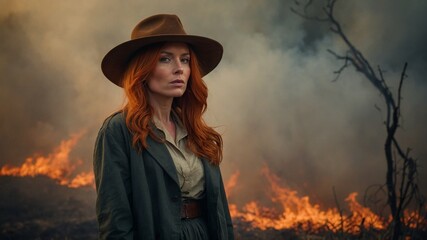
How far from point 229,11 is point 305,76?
4.93 ft

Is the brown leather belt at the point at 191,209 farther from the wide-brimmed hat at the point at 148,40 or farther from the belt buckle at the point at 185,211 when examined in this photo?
the wide-brimmed hat at the point at 148,40

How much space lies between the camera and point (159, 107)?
257 cm

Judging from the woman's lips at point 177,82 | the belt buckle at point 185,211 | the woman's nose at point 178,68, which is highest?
the woman's nose at point 178,68

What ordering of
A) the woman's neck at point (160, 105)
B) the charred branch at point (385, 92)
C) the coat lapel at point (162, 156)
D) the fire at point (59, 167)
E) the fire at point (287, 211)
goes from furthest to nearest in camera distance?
the fire at point (287, 211)
the fire at point (59, 167)
the charred branch at point (385, 92)
the woman's neck at point (160, 105)
the coat lapel at point (162, 156)

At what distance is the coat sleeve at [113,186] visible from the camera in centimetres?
215

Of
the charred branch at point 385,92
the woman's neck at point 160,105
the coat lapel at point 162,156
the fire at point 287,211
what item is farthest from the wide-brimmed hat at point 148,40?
the fire at point 287,211

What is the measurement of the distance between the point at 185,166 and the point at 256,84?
14.9 ft

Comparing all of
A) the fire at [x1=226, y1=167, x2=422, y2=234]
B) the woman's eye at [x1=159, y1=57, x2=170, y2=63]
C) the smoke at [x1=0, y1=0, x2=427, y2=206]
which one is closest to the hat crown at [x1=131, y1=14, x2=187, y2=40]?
the woman's eye at [x1=159, y1=57, x2=170, y2=63]

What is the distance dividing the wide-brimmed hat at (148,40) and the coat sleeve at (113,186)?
448mm

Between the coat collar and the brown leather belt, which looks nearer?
the coat collar

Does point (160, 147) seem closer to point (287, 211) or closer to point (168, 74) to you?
point (168, 74)

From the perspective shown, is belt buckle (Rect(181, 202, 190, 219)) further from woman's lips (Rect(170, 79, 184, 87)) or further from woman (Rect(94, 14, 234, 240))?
woman's lips (Rect(170, 79, 184, 87))

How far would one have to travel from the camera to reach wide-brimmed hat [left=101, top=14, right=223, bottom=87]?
7.98 feet

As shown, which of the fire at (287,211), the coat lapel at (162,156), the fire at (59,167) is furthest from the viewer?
the fire at (287,211)
